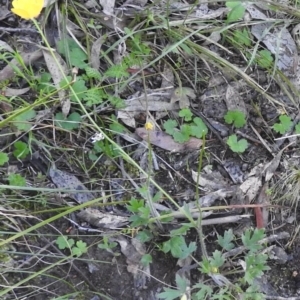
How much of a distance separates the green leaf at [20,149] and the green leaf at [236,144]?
2.22ft

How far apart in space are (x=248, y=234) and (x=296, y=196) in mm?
284

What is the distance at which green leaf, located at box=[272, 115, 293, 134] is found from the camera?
187cm

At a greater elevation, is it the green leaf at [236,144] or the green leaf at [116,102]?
the green leaf at [116,102]

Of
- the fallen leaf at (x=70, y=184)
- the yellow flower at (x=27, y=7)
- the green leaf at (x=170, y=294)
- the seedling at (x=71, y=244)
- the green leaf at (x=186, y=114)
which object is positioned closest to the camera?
the yellow flower at (x=27, y=7)

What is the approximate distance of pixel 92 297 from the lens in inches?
65.4

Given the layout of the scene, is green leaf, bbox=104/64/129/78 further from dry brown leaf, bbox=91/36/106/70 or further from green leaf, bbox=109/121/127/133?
green leaf, bbox=109/121/127/133

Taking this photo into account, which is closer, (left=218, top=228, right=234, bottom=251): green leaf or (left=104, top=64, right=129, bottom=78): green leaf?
(left=218, top=228, right=234, bottom=251): green leaf

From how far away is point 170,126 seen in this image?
186 centimetres

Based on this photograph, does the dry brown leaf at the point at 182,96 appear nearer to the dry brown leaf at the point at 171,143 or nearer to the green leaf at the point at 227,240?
the dry brown leaf at the point at 171,143

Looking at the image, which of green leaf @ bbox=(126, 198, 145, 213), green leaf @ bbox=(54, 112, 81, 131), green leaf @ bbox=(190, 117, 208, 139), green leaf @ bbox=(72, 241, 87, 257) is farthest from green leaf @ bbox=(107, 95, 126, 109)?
green leaf @ bbox=(72, 241, 87, 257)

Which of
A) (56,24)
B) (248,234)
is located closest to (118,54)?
(56,24)

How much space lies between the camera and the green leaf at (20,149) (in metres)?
1.75

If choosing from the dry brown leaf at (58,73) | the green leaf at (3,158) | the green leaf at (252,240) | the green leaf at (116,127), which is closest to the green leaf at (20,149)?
the green leaf at (3,158)

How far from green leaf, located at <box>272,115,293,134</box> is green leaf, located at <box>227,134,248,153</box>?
0.12 m
